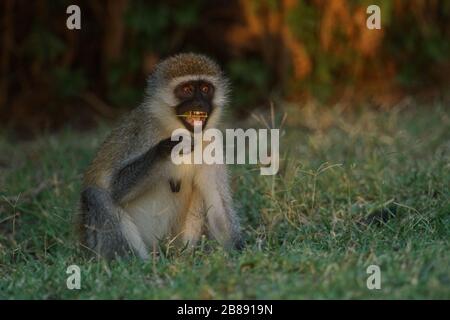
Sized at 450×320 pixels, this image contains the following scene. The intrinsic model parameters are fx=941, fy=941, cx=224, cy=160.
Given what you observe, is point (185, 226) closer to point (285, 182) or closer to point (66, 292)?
point (285, 182)

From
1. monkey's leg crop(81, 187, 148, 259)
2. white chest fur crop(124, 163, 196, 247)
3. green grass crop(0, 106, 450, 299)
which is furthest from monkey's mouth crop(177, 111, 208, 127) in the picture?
green grass crop(0, 106, 450, 299)

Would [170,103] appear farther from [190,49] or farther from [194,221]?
[190,49]

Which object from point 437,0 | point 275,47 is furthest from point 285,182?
point 437,0

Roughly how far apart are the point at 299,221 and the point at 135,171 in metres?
1.15

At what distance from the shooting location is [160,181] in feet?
18.6

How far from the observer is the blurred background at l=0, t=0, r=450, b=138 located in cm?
1008

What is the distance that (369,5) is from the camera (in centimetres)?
938

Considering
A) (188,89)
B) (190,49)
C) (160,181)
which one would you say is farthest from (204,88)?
(190,49)

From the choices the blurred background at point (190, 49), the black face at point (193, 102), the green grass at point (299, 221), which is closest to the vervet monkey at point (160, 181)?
the black face at point (193, 102)

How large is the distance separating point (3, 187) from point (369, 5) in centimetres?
431

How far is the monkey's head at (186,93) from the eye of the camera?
18.4 ft

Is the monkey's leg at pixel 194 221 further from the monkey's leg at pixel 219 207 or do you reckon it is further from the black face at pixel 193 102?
the black face at pixel 193 102

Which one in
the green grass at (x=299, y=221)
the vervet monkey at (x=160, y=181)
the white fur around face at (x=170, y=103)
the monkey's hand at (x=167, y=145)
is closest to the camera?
the green grass at (x=299, y=221)

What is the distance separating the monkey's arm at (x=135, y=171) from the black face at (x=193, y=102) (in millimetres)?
236
